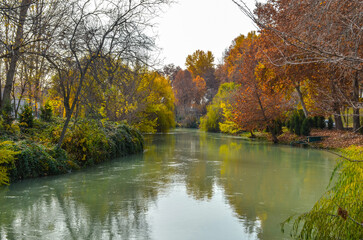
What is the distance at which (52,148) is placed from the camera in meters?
10.2

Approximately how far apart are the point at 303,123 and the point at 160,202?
58.0ft

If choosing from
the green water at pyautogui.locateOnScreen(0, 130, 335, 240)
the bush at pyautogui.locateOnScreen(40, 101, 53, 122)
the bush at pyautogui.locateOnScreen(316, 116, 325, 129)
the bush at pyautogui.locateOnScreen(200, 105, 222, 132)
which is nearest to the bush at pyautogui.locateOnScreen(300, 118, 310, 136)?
the bush at pyautogui.locateOnScreen(316, 116, 325, 129)

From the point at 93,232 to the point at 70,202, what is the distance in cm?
209

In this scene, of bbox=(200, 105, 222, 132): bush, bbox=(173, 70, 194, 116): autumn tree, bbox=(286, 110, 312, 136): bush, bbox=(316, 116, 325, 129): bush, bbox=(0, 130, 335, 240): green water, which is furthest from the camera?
bbox=(173, 70, 194, 116): autumn tree

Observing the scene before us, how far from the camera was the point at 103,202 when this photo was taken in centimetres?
714

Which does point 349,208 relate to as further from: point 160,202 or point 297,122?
point 297,122

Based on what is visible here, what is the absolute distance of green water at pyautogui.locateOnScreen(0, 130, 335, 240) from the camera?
542 centimetres

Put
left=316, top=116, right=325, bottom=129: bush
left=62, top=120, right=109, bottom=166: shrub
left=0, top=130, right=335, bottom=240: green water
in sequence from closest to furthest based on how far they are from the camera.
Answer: left=0, top=130, right=335, bottom=240: green water < left=62, top=120, right=109, bottom=166: shrub < left=316, top=116, right=325, bottom=129: bush

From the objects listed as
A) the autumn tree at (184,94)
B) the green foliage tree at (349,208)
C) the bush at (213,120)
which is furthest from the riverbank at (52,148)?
the autumn tree at (184,94)

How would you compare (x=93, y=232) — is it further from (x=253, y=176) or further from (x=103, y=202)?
(x=253, y=176)

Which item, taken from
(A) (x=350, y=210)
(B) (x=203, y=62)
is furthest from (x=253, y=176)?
(B) (x=203, y=62)

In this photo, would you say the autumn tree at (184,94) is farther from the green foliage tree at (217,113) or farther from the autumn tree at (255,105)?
the autumn tree at (255,105)

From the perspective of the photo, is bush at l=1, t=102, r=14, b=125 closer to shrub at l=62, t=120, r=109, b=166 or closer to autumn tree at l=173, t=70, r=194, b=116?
shrub at l=62, t=120, r=109, b=166

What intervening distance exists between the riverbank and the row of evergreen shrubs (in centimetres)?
1285
